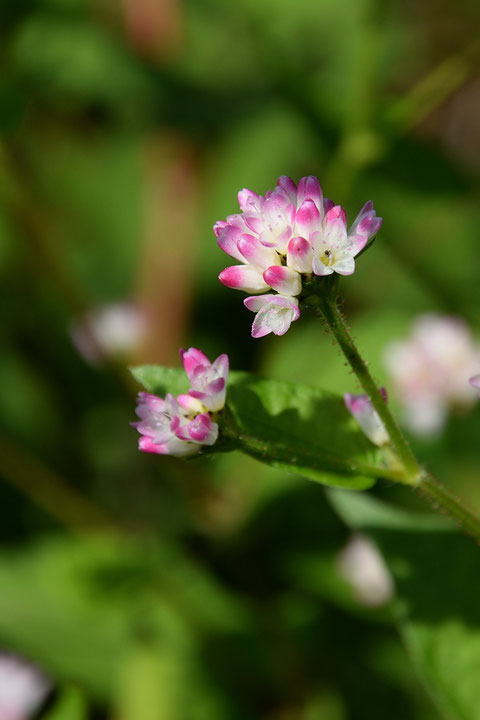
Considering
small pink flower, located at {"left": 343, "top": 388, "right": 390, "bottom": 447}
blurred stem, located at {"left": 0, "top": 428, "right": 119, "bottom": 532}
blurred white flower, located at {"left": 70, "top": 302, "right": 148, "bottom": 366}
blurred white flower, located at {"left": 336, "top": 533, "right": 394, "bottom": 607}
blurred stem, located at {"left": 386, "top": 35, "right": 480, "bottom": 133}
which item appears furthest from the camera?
blurred white flower, located at {"left": 70, "top": 302, "right": 148, "bottom": 366}

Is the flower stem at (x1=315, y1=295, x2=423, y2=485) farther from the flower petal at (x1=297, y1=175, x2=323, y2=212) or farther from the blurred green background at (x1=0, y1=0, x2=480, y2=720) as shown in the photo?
the blurred green background at (x1=0, y1=0, x2=480, y2=720)

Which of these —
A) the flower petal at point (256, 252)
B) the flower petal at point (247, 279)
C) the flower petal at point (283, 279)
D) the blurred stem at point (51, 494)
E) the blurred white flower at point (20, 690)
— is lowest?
the blurred white flower at point (20, 690)

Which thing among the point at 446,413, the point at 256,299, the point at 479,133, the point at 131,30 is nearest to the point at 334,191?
the point at 446,413

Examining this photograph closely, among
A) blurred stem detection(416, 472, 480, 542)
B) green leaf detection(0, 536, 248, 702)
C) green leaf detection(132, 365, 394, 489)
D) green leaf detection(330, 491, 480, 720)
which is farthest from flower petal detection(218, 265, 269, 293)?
green leaf detection(0, 536, 248, 702)

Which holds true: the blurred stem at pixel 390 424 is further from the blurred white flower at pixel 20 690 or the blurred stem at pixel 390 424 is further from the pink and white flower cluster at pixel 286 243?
the blurred white flower at pixel 20 690

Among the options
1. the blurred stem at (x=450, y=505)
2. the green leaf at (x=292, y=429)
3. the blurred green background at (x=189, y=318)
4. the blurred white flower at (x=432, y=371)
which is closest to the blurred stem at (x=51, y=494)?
the blurred green background at (x=189, y=318)

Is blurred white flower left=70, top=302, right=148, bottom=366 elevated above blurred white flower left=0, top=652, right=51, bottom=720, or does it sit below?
above
